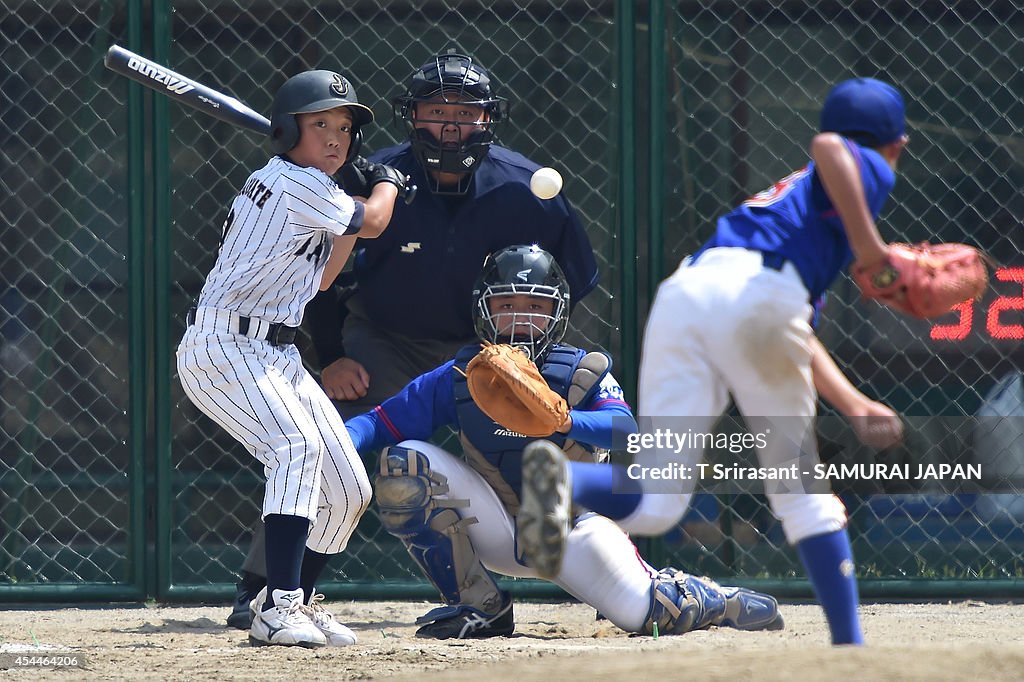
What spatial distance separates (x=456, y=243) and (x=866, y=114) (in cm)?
181

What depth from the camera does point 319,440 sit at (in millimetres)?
4277

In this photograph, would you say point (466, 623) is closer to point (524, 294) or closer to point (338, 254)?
point (524, 294)

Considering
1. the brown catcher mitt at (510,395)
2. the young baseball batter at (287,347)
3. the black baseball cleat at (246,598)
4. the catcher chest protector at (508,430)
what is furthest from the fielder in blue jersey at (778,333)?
the black baseball cleat at (246,598)

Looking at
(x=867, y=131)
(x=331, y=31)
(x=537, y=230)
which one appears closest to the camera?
(x=867, y=131)

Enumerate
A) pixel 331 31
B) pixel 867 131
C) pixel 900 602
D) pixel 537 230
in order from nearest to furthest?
pixel 867 131
pixel 537 230
pixel 900 602
pixel 331 31

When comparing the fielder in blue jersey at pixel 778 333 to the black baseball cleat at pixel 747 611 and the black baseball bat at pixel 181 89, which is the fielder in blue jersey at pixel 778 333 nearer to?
the black baseball cleat at pixel 747 611

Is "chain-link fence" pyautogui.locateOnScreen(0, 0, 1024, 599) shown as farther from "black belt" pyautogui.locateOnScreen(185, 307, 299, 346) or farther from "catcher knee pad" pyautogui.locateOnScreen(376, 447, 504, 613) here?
"black belt" pyautogui.locateOnScreen(185, 307, 299, 346)

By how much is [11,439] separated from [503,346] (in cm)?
243

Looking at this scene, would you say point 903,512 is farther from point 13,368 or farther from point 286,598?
point 13,368

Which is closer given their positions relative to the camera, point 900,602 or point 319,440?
point 319,440

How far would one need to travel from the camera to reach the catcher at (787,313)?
3273mm

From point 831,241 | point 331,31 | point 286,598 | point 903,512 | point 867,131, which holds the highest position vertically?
point 331,31

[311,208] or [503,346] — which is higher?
[311,208]

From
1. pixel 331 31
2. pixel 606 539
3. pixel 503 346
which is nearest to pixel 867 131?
pixel 503 346
